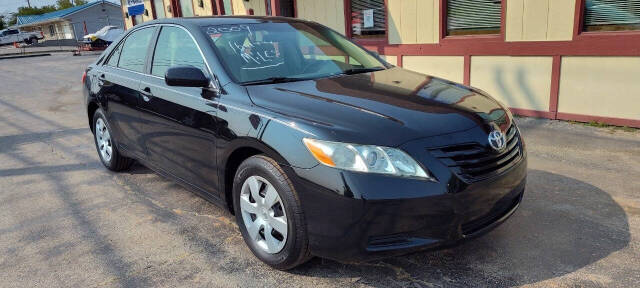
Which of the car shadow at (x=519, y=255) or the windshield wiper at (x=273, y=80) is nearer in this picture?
the car shadow at (x=519, y=255)

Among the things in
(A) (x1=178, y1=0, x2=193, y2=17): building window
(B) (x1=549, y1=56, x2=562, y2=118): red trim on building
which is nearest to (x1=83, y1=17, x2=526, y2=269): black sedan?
(B) (x1=549, y1=56, x2=562, y2=118): red trim on building

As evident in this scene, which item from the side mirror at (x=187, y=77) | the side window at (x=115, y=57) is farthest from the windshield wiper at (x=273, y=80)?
the side window at (x=115, y=57)

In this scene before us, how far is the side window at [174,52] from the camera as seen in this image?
11.6 ft

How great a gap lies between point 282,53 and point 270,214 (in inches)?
52.8

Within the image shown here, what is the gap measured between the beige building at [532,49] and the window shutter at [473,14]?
15 millimetres

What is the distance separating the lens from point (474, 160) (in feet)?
8.50

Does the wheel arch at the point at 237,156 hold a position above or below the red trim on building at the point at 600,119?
above

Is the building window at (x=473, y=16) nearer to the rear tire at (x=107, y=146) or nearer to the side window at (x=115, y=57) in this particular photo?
the side window at (x=115, y=57)

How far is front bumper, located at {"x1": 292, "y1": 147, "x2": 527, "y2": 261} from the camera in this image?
239cm

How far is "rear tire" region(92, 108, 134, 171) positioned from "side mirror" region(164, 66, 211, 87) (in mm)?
1954

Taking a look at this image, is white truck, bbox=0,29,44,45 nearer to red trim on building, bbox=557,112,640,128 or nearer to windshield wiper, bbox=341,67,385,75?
red trim on building, bbox=557,112,640,128

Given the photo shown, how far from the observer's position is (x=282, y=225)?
9.04ft

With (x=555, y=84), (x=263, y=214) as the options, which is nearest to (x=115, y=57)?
(x=263, y=214)

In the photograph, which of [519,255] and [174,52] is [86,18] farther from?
[519,255]
